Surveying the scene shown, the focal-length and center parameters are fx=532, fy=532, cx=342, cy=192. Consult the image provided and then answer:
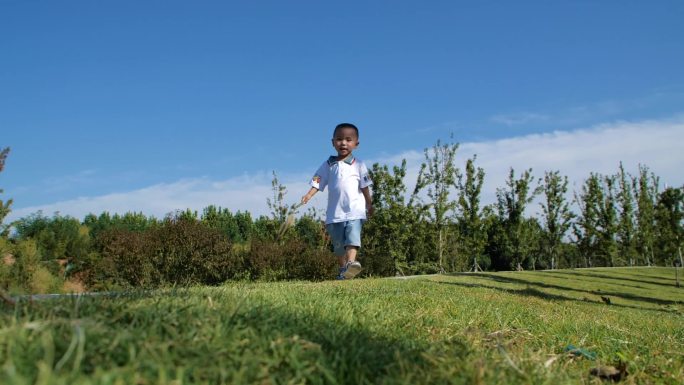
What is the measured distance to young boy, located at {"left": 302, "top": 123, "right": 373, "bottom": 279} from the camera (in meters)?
7.80

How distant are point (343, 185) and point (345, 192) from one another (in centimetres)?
11

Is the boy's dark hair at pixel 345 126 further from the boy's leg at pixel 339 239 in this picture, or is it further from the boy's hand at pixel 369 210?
the boy's leg at pixel 339 239

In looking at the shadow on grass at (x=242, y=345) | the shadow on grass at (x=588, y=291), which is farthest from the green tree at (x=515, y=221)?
the shadow on grass at (x=242, y=345)

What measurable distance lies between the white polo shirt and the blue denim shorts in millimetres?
77

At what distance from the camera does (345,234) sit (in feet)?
25.6

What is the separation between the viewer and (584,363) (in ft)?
9.91

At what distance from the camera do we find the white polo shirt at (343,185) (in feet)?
25.8

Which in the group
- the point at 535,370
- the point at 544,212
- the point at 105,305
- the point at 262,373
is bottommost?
the point at 535,370

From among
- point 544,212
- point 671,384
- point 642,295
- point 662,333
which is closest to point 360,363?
point 671,384

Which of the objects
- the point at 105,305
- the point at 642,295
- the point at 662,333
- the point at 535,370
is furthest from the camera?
the point at 642,295

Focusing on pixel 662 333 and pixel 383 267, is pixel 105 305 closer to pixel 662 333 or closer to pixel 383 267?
pixel 662 333

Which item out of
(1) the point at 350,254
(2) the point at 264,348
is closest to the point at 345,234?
(1) the point at 350,254

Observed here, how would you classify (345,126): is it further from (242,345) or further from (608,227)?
(608,227)

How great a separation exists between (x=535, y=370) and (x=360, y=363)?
75 centimetres
